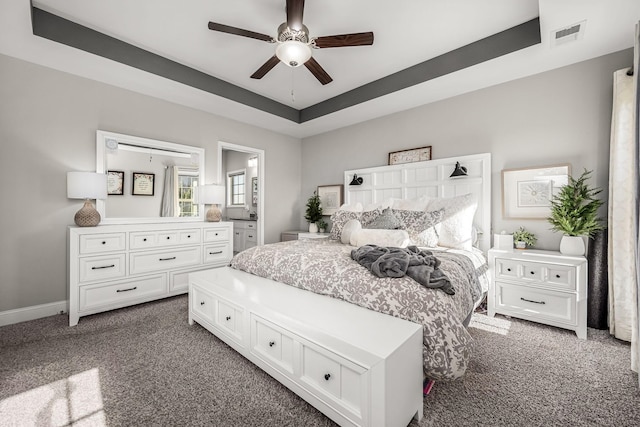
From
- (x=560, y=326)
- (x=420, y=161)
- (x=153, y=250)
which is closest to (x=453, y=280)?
(x=560, y=326)

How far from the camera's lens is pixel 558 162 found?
2.73 m

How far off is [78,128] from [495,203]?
15.3 ft

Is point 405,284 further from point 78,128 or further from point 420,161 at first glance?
point 78,128

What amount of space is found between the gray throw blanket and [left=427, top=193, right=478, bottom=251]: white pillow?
948 millimetres

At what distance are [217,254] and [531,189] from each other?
3.80 m

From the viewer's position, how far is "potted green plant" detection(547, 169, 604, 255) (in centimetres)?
238

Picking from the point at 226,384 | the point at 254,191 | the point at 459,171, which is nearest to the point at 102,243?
the point at 226,384

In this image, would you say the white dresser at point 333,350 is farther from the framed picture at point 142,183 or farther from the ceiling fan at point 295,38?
the framed picture at point 142,183

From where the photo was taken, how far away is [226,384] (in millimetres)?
1678

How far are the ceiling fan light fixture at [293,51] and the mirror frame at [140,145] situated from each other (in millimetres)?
2169

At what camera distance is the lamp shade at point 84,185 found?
270 cm

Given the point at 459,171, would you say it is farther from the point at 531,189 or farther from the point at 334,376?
the point at 334,376

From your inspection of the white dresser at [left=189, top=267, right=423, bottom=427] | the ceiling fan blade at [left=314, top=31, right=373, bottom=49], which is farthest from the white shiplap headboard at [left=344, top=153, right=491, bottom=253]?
the white dresser at [left=189, top=267, right=423, bottom=427]

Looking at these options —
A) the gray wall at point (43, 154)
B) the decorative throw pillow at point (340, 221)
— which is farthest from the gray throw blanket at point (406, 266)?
the gray wall at point (43, 154)
